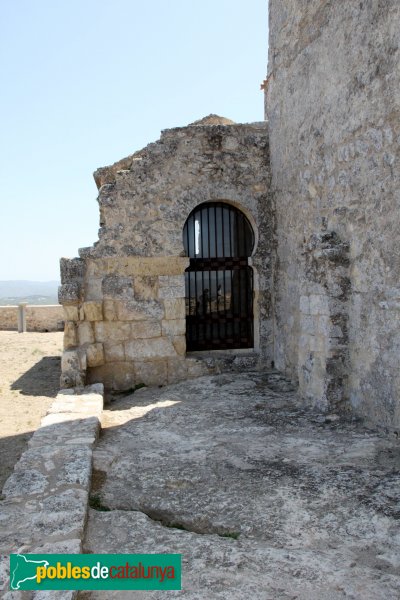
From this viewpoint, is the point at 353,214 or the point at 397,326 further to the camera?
the point at 353,214

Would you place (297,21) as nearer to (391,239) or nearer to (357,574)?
(391,239)

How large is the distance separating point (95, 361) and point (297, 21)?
4942 mm

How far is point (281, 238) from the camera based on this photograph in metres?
7.14

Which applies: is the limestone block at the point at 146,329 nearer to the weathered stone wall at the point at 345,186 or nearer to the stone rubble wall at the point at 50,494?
the weathered stone wall at the point at 345,186

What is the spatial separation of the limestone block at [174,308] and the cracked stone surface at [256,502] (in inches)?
75.9

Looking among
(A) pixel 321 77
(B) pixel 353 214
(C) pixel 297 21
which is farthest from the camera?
(C) pixel 297 21

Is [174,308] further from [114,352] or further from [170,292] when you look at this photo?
[114,352]

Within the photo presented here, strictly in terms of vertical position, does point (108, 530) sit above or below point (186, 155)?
below

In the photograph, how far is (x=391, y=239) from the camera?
4.50 meters

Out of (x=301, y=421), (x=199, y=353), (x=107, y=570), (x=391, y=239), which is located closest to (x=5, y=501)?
(x=107, y=570)

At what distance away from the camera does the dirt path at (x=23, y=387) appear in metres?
5.35

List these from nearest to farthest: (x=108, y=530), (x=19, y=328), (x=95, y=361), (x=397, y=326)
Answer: (x=108, y=530) < (x=397, y=326) < (x=95, y=361) < (x=19, y=328)

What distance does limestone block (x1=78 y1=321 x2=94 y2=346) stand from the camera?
7.03 metres

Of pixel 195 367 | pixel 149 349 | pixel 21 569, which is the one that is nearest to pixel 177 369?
pixel 195 367
